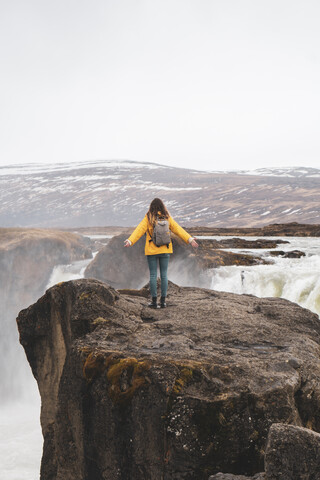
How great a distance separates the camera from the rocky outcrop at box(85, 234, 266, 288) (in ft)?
54.9

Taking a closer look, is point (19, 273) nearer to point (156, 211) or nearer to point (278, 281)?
point (278, 281)

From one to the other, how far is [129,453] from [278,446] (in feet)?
6.45

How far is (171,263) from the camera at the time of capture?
1736 cm

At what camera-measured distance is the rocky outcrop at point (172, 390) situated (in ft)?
12.9

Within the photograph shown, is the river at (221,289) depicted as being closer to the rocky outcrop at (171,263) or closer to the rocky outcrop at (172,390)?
the rocky outcrop at (171,263)

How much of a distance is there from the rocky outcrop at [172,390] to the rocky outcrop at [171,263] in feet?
32.8

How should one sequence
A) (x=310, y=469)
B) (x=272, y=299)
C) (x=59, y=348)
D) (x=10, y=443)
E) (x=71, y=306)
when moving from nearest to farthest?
(x=310, y=469) → (x=71, y=306) → (x=59, y=348) → (x=272, y=299) → (x=10, y=443)

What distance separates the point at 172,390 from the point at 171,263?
1323cm

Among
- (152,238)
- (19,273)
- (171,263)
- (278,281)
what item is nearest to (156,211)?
(152,238)

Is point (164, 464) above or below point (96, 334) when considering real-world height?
below

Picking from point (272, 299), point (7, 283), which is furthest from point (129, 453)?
point (7, 283)

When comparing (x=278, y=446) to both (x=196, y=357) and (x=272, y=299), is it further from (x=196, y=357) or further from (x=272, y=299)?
(x=272, y=299)

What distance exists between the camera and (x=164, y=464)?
4023 millimetres

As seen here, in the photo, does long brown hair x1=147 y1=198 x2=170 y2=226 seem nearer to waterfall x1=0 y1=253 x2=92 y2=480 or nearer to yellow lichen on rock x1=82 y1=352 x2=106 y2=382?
yellow lichen on rock x1=82 y1=352 x2=106 y2=382
